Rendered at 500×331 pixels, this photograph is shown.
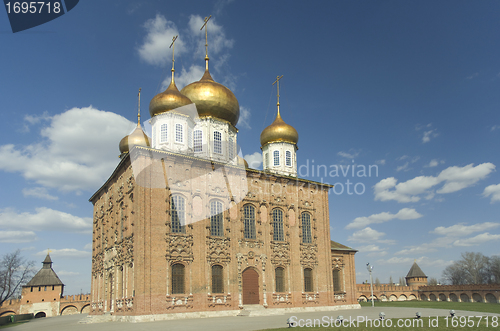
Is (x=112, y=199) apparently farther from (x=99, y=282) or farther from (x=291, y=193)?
(x=291, y=193)

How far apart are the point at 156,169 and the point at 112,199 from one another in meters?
6.71

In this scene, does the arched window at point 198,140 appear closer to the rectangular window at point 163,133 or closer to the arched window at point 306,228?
the rectangular window at point 163,133

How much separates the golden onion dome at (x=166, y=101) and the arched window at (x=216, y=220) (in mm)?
7154

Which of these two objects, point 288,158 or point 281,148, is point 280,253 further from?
point 281,148

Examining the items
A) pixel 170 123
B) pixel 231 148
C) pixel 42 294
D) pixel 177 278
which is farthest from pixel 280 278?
pixel 42 294

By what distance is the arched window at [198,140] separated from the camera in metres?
28.3

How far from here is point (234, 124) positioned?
100 ft

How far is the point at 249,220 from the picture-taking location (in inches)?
1079

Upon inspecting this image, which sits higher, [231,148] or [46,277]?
[231,148]

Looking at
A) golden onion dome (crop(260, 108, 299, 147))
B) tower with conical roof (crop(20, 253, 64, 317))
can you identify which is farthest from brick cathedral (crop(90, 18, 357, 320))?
tower with conical roof (crop(20, 253, 64, 317))

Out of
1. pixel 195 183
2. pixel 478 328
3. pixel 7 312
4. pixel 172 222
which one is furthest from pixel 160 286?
pixel 7 312

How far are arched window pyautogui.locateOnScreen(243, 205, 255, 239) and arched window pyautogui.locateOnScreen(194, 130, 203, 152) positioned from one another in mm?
5265

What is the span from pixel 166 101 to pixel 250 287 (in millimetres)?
13538

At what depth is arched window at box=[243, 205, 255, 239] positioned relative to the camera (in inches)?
1067
